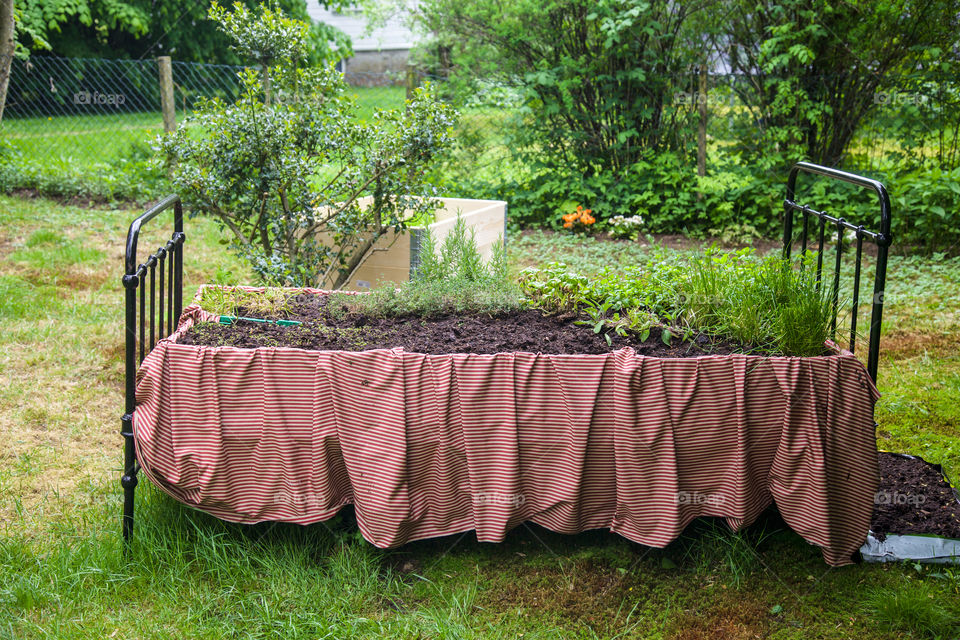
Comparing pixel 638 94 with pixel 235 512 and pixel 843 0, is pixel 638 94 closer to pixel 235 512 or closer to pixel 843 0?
pixel 843 0

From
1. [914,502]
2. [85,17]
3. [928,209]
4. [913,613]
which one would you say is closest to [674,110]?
[928,209]

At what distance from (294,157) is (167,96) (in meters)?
5.08

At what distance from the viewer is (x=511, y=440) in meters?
2.71

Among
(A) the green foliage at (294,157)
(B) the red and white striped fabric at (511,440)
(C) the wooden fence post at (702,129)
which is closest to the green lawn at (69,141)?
(C) the wooden fence post at (702,129)

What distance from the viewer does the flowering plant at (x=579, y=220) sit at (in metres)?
8.05

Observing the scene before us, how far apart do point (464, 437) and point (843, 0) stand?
6.80 metres

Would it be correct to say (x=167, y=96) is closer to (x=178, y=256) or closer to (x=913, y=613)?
(x=178, y=256)

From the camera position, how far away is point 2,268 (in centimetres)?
634

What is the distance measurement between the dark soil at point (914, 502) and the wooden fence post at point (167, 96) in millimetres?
7550

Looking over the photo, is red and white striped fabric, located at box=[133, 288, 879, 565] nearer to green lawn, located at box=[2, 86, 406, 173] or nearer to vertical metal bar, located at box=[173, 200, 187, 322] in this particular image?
vertical metal bar, located at box=[173, 200, 187, 322]

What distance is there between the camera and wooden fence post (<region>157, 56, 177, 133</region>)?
8398mm

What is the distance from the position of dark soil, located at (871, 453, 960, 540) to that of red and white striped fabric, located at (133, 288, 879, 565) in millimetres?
373

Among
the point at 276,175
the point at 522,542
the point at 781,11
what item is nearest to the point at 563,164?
the point at 781,11

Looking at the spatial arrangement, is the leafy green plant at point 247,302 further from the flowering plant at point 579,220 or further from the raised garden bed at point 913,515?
the flowering plant at point 579,220
